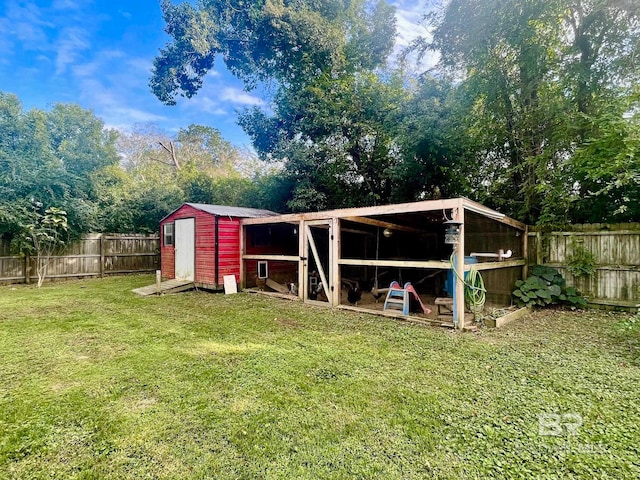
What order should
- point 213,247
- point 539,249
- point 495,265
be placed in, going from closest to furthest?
point 495,265 < point 539,249 < point 213,247

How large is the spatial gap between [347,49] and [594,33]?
8059 millimetres

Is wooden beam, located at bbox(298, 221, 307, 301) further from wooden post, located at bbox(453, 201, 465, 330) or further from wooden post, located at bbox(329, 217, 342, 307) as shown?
wooden post, located at bbox(453, 201, 465, 330)

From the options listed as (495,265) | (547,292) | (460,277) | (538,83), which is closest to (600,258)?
(547,292)

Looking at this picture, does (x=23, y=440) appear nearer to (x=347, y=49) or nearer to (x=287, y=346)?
(x=287, y=346)

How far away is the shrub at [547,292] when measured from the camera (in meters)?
6.26

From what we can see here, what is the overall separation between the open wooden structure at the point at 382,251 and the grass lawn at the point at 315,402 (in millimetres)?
1400

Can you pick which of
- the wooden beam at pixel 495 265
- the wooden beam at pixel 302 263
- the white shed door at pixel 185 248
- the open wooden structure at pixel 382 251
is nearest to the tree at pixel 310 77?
the open wooden structure at pixel 382 251

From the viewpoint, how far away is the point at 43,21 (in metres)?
11.0

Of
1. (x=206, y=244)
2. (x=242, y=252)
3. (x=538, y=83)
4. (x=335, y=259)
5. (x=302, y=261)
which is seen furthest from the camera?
(x=242, y=252)

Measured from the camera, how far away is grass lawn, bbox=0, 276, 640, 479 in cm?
194

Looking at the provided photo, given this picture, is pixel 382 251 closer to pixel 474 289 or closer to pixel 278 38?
pixel 474 289

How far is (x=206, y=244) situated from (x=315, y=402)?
685cm

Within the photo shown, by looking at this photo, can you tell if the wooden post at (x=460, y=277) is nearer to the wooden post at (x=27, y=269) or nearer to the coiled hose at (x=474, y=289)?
the coiled hose at (x=474, y=289)

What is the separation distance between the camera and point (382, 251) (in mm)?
10305
